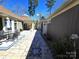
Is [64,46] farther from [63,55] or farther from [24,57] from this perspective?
[24,57]

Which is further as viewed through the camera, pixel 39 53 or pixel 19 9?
pixel 19 9

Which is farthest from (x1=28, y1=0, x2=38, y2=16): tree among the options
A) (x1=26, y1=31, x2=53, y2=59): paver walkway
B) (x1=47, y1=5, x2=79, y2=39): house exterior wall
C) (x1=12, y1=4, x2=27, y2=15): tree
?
(x1=47, y1=5, x2=79, y2=39): house exterior wall

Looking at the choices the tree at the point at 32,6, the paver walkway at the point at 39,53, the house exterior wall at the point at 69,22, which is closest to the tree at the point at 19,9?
the tree at the point at 32,6

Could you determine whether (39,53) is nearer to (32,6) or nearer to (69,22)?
(69,22)

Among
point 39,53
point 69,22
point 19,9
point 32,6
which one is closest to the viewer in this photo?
point 69,22

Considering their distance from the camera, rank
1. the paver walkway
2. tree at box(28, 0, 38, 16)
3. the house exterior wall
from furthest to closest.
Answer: tree at box(28, 0, 38, 16) → the paver walkway → the house exterior wall

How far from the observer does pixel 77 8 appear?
16.7ft

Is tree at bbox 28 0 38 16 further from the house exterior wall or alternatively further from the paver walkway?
the house exterior wall

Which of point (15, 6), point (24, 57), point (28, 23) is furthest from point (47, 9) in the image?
point (24, 57)

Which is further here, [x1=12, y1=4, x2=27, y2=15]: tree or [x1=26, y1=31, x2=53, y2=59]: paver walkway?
[x1=12, y1=4, x2=27, y2=15]: tree

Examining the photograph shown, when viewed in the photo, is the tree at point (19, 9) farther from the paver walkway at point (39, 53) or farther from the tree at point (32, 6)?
the paver walkway at point (39, 53)

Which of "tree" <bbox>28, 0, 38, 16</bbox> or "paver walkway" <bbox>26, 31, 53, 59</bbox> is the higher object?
"tree" <bbox>28, 0, 38, 16</bbox>

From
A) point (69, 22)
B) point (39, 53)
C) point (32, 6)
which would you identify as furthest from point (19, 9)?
A: point (69, 22)

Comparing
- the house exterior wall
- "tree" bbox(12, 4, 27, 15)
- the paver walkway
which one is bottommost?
the paver walkway
